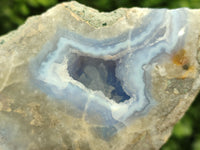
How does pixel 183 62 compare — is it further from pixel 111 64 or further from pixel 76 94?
pixel 76 94

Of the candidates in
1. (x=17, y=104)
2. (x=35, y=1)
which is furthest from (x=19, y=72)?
(x=35, y=1)

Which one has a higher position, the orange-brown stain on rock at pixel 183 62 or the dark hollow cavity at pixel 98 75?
the orange-brown stain on rock at pixel 183 62

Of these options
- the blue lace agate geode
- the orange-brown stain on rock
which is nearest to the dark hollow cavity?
the blue lace agate geode

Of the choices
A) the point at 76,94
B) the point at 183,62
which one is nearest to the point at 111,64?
the point at 76,94

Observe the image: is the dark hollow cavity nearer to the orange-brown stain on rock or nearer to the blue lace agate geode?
the blue lace agate geode

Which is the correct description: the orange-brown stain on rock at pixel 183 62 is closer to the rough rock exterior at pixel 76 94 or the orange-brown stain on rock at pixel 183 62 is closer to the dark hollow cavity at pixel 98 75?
the rough rock exterior at pixel 76 94

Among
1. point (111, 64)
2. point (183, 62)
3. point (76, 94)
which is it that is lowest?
point (76, 94)

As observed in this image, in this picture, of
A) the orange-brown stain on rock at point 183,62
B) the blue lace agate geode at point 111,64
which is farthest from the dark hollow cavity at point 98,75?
the orange-brown stain on rock at point 183,62
